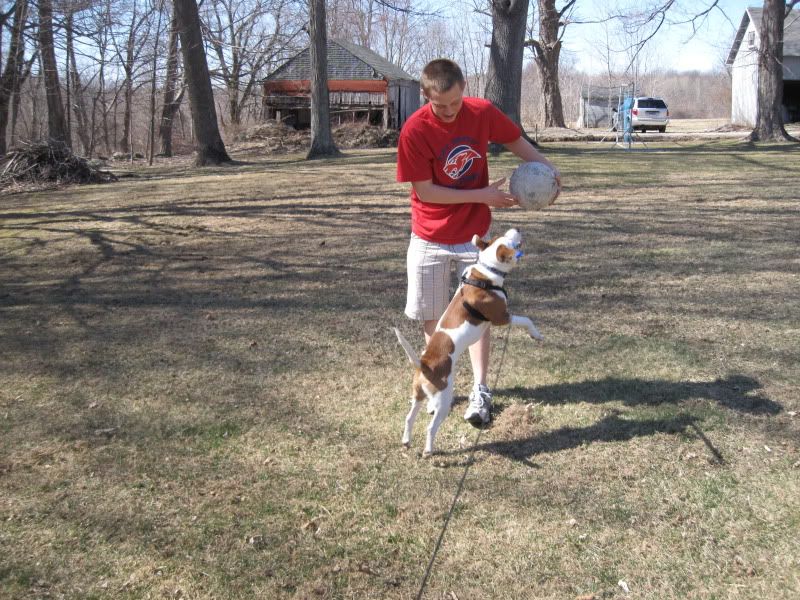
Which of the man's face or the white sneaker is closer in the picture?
Result: the man's face

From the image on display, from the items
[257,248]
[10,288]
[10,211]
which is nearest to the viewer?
[10,288]

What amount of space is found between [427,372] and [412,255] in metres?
0.74

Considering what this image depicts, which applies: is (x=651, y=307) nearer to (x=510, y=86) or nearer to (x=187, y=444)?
(x=187, y=444)

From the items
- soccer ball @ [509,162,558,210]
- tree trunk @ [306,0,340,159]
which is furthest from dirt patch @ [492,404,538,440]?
tree trunk @ [306,0,340,159]

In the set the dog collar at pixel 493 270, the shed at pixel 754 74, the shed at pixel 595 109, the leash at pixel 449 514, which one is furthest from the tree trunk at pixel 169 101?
the shed at pixel 595 109

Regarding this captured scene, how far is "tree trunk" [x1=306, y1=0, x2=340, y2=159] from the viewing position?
17.4m

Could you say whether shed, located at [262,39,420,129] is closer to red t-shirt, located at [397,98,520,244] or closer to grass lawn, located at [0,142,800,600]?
grass lawn, located at [0,142,800,600]

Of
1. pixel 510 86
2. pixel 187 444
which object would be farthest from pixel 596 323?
pixel 510 86

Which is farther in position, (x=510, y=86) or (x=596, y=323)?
(x=510, y=86)

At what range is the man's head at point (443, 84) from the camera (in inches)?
125

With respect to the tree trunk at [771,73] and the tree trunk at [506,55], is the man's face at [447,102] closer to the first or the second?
the tree trunk at [506,55]

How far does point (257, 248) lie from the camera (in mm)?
8008

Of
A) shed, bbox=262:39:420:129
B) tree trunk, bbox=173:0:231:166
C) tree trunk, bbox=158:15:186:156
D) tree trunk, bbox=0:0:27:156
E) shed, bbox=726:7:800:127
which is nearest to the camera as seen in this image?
tree trunk, bbox=173:0:231:166

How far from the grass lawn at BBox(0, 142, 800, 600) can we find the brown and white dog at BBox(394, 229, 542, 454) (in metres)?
0.34
